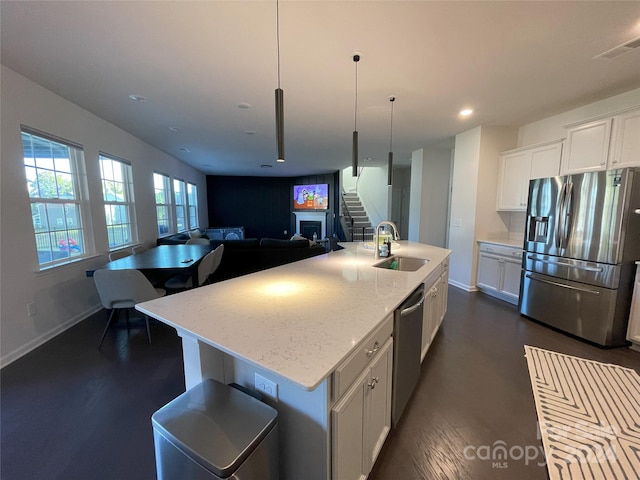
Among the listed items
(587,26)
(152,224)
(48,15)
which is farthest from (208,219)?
(587,26)

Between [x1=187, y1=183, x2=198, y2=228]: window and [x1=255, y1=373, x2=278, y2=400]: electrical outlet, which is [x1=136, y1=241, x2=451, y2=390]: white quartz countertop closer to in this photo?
[x1=255, y1=373, x2=278, y2=400]: electrical outlet

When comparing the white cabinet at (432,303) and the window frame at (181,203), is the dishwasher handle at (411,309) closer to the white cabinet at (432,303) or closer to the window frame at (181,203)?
the white cabinet at (432,303)

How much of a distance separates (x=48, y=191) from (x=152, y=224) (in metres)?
2.25

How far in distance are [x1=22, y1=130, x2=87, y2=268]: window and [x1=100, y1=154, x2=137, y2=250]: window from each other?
0.46 m

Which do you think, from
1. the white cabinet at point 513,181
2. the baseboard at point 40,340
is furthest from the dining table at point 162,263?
the white cabinet at point 513,181

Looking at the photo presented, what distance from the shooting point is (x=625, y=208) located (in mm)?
2412

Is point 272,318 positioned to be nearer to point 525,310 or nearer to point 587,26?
point 587,26

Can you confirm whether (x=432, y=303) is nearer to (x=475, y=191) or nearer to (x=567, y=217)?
(x=567, y=217)

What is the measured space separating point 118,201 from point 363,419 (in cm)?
482

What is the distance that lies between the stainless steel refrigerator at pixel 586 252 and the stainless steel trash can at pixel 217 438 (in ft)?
11.0

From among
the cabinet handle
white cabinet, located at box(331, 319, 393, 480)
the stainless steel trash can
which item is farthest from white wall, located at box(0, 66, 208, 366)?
the cabinet handle

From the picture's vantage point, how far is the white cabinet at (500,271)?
360 cm

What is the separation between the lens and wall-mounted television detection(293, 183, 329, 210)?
29.9ft

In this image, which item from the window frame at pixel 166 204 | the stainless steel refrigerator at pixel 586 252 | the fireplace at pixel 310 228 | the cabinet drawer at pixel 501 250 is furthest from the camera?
the fireplace at pixel 310 228
